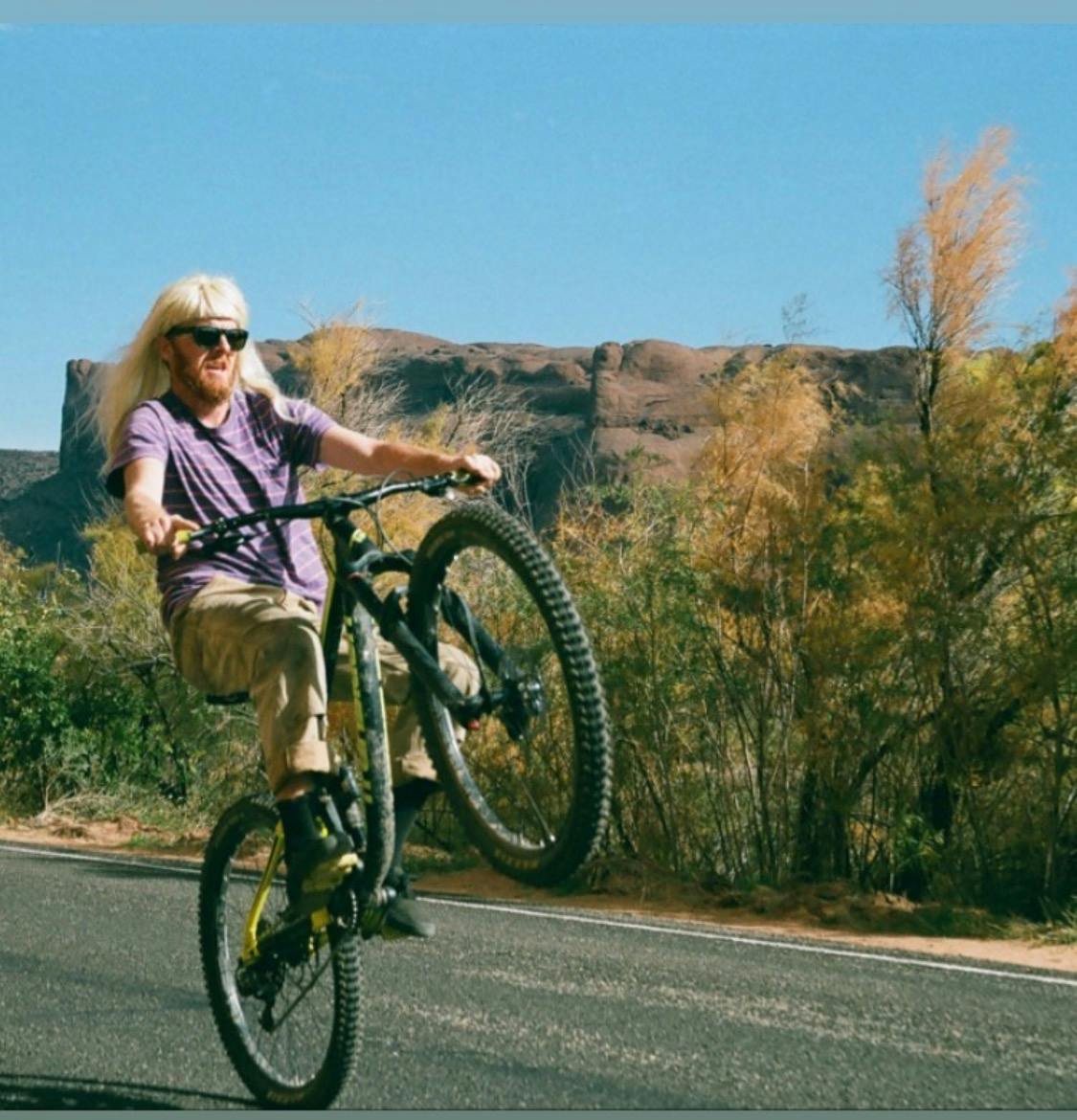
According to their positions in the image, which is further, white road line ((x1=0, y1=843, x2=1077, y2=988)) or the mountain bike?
white road line ((x1=0, y1=843, x2=1077, y2=988))

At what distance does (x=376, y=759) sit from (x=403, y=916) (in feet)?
1.44

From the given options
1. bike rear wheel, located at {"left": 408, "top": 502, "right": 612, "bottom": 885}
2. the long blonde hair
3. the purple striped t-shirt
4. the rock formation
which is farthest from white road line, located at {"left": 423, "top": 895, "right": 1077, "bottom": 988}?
the rock formation

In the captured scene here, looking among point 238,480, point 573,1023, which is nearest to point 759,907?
point 573,1023

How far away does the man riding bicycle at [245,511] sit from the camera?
412 cm

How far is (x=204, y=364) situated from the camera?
4367 mm

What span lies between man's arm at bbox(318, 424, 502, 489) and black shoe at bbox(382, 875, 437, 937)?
3.39 feet

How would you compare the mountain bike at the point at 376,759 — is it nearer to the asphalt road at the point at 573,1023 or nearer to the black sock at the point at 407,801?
Answer: the black sock at the point at 407,801

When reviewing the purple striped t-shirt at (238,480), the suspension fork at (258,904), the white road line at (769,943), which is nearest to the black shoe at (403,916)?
the suspension fork at (258,904)

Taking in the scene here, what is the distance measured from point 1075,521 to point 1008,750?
82.7 inches

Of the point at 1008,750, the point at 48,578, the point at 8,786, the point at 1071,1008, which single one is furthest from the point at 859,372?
the point at 1071,1008

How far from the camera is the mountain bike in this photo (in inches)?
145

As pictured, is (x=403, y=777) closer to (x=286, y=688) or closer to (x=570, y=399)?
(x=286, y=688)

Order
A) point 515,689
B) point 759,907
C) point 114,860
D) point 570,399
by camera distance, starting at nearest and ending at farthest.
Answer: point 515,689 → point 759,907 → point 114,860 → point 570,399

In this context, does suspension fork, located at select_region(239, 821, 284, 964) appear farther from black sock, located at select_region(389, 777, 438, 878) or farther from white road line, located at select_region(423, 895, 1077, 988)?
white road line, located at select_region(423, 895, 1077, 988)
